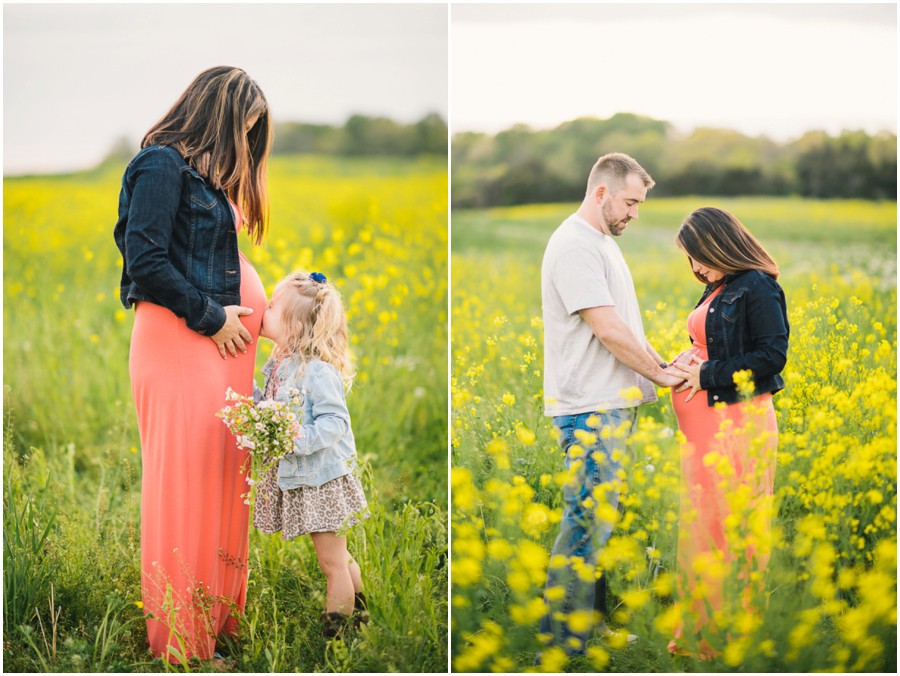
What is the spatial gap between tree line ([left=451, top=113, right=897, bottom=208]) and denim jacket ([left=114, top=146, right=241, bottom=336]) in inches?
34.4

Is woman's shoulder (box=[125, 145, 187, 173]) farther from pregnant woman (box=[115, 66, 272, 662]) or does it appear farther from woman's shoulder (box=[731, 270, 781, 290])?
woman's shoulder (box=[731, 270, 781, 290])

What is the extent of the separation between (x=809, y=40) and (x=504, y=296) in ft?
6.18

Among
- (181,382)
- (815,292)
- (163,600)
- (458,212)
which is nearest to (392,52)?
(458,212)

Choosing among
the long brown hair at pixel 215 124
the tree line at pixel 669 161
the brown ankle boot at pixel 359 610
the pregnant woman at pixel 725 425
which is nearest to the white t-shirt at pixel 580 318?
the pregnant woman at pixel 725 425

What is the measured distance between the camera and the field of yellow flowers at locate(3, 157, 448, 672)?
302 centimetres

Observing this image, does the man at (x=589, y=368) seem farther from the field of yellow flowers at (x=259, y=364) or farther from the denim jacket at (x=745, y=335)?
the field of yellow flowers at (x=259, y=364)

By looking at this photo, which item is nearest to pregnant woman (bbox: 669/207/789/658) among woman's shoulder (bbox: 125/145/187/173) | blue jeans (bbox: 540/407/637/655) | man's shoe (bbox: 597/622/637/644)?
man's shoe (bbox: 597/622/637/644)

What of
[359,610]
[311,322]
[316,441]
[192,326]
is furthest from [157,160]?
[359,610]

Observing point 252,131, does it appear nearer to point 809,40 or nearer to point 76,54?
point 76,54

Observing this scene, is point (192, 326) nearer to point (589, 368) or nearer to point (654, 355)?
point (589, 368)

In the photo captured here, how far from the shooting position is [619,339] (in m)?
2.76

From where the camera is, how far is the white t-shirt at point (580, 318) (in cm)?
279

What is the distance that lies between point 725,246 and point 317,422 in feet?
4.75

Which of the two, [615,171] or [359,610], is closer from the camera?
[615,171]
